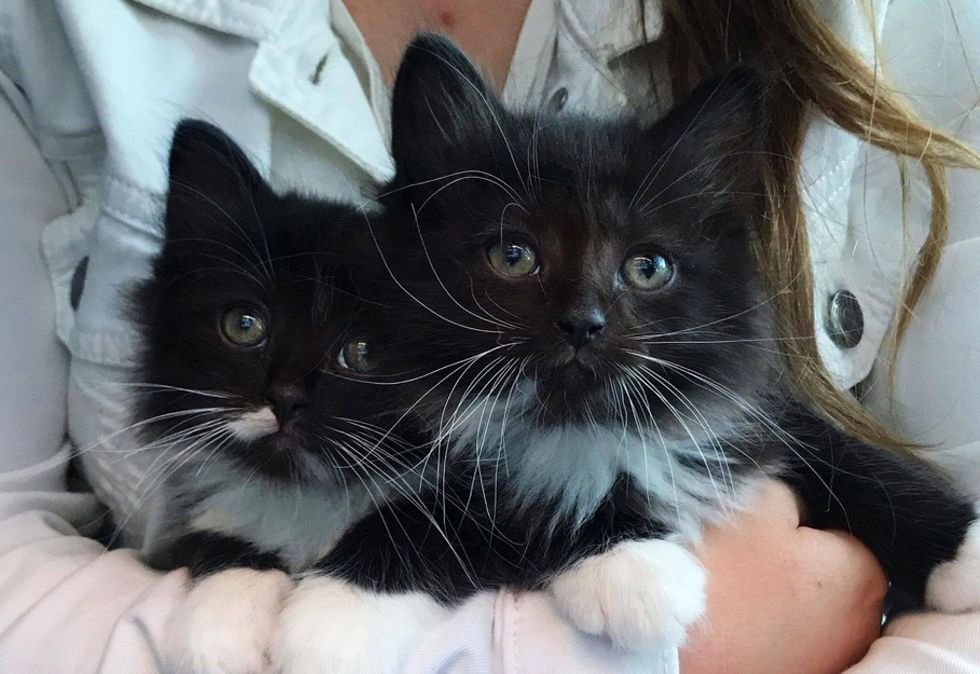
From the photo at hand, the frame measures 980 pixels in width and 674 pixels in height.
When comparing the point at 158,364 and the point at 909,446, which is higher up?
the point at 909,446

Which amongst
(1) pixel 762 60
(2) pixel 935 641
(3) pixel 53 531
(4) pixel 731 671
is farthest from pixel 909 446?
(3) pixel 53 531

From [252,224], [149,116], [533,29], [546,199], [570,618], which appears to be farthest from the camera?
[533,29]

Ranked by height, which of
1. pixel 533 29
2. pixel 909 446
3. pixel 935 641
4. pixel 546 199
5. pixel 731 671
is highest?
pixel 533 29

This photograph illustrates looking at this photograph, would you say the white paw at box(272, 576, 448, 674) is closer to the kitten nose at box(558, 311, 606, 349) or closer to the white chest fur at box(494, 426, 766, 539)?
the white chest fur at box(494, 426, 766, 539)

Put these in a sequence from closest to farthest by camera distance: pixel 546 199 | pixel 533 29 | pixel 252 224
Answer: pixel 546 199
pixel 252 224
pixel 533 29

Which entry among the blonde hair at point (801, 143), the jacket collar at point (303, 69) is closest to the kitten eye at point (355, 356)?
the jacket collar at point (303, 69)

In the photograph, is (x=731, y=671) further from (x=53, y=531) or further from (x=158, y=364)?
(x=53, y=531)
